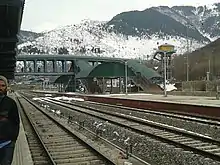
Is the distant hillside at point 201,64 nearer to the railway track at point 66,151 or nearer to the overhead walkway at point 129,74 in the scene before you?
the overhead walkway at point 129,74

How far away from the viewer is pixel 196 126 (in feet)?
61.7

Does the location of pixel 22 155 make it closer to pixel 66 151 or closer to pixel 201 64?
pixel 66 151

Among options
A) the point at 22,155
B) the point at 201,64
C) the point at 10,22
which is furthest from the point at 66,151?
the point at 201,64

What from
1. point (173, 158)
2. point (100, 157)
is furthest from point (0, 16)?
point (173, 158)

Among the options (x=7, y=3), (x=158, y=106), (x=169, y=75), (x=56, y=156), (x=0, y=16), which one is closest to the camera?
(x=56, y=156)

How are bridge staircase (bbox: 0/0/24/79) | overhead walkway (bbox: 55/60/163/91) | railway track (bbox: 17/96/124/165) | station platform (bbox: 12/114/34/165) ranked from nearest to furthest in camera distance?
station platform (bbox: 12/114/34/165)
railway track (bbox: 17/96/124/165)
bridge staircase (bbox: 0/0/24/79)
overhead walkway (bbox: 55/60/163/91)

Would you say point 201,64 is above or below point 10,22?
above

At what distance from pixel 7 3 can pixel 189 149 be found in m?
8.51

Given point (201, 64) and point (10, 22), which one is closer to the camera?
point (10, 22)

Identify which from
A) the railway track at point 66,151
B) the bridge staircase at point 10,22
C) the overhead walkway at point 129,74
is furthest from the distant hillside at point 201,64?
the railway track at point 66,151

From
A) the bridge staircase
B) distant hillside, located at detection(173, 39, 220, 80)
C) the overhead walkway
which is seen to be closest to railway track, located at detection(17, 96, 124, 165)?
the bridge staircase

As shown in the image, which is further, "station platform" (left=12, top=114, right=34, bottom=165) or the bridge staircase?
the bridge staircase

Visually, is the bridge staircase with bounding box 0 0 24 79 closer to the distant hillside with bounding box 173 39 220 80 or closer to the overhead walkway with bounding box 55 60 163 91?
the overhead walkway with bounding box 55 60 163 91

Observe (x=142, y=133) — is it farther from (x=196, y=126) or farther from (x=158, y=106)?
(x=158, y=106)
